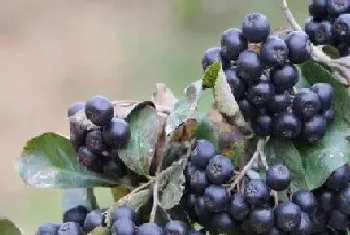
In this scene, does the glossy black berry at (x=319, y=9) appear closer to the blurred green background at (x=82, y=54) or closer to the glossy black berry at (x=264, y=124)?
the glossy black berry at (x=264, y=124)

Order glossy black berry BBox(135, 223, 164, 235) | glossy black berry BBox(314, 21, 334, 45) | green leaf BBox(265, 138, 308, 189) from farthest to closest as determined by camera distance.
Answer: glossy black berry BBox(314, 21, 334, 45) → green leaf BBox(265, 138, 308, 189) → glossy black berry BBox(135, 223, 164, 235)

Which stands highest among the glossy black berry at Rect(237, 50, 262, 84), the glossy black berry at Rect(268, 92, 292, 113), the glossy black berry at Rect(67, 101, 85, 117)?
the glossy black berry at Rect(237, 50, 262, 84)

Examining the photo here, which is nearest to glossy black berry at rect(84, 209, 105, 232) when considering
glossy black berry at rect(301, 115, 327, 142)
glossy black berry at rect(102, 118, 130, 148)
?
glossy black berry at rect(102, 118, 130, 148)

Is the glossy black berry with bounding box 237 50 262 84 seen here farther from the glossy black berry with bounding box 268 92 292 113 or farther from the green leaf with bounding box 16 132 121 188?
the green leaf with bounding box 16 132 121 188

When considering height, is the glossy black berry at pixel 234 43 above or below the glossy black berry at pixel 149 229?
above

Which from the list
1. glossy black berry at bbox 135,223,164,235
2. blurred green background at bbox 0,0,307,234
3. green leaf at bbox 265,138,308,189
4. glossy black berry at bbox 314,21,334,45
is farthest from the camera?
blurred green background at bbox 0,0,307,234

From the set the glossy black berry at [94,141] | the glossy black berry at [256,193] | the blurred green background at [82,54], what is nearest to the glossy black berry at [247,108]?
the glossy black berry at [256,193]
